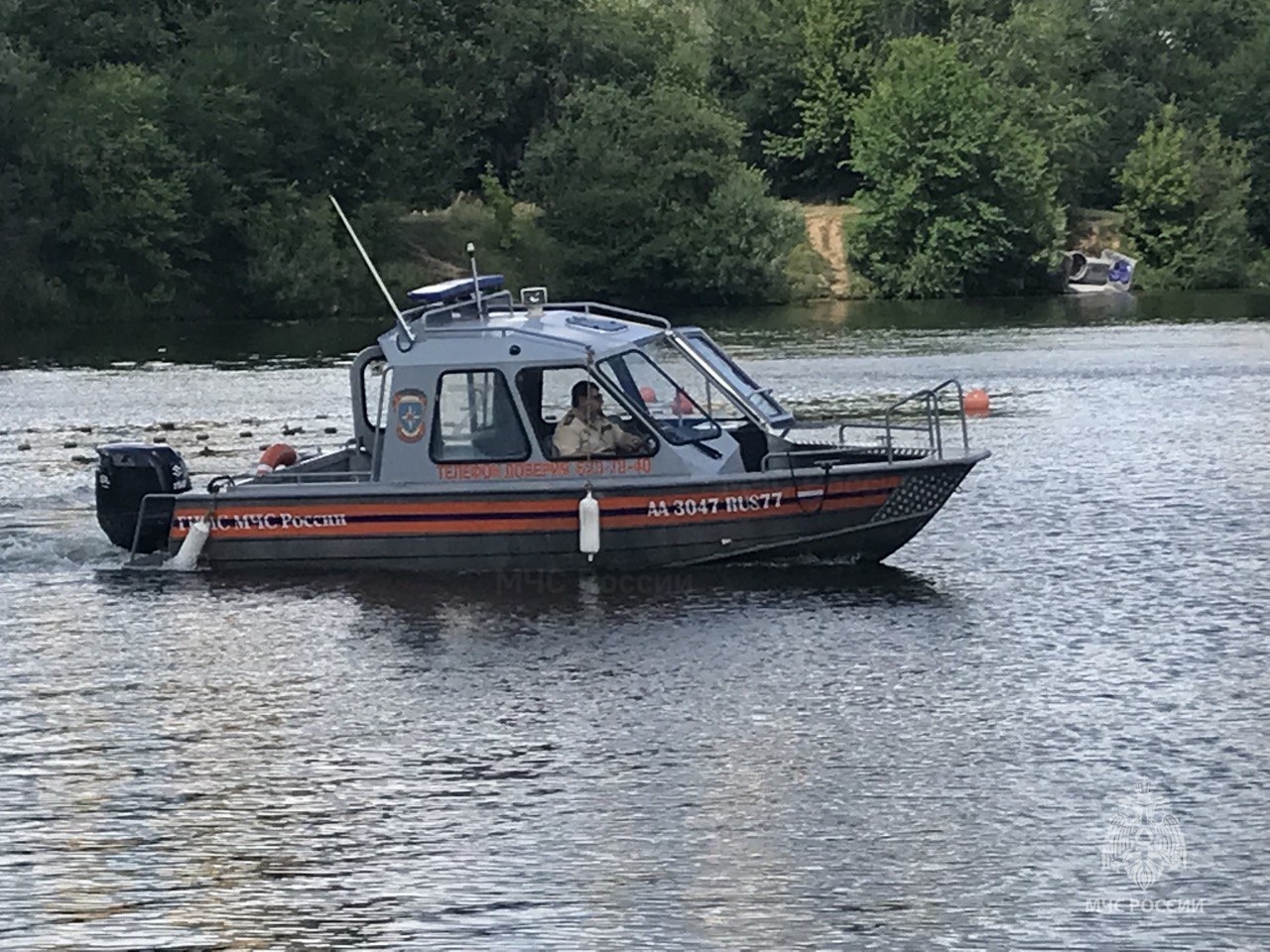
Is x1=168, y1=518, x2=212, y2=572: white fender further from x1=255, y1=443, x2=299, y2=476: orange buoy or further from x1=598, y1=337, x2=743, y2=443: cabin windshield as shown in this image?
x1=598, y1=337, x2=743, y2=443: cabin windshield

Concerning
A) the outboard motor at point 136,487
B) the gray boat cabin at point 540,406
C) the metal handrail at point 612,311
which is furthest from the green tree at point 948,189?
the outboard motor at point 136,487

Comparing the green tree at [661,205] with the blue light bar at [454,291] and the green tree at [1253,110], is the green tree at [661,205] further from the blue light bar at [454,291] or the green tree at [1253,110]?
the blue light bar at [454,291]

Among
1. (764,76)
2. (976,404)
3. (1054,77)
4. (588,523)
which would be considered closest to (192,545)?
(588,523)

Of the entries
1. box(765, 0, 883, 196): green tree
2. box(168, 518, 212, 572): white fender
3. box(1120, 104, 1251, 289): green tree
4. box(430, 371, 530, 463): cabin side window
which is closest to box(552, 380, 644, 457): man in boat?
box(430, 371, 530, 463): cabin side window

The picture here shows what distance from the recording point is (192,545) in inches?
952

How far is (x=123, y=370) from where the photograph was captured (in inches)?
2274

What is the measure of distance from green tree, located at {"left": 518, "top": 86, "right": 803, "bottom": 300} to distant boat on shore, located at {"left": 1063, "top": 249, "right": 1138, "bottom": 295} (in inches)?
440

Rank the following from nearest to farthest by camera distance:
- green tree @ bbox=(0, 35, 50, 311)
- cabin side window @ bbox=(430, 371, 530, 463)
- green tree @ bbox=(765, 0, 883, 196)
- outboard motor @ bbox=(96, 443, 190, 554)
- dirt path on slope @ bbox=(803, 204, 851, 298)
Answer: cabin side window @ bbox=(430, 371, 530, 463)
outboard motor @ bbox=(96, 443, 190, 554)
green tree @ bbox=(0, 35, 50, 311)
dirt path on slope @ bbox=(803, 204, 851, 298)
green tree @ bbox=(765, 0, 883, 196)

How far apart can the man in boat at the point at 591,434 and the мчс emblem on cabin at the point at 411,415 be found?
1.29 m

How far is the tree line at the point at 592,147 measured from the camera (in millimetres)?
83125

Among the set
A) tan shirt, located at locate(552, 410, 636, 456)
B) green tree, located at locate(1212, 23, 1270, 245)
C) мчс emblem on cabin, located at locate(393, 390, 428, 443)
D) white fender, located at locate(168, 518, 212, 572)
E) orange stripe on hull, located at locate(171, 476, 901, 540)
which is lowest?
white fender, located at locate(168, 518, 212, 572)

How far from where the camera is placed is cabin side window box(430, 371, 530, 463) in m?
23.5

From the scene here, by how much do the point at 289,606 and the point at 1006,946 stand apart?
1174 cm

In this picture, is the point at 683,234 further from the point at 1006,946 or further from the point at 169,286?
the point at 1006,946
